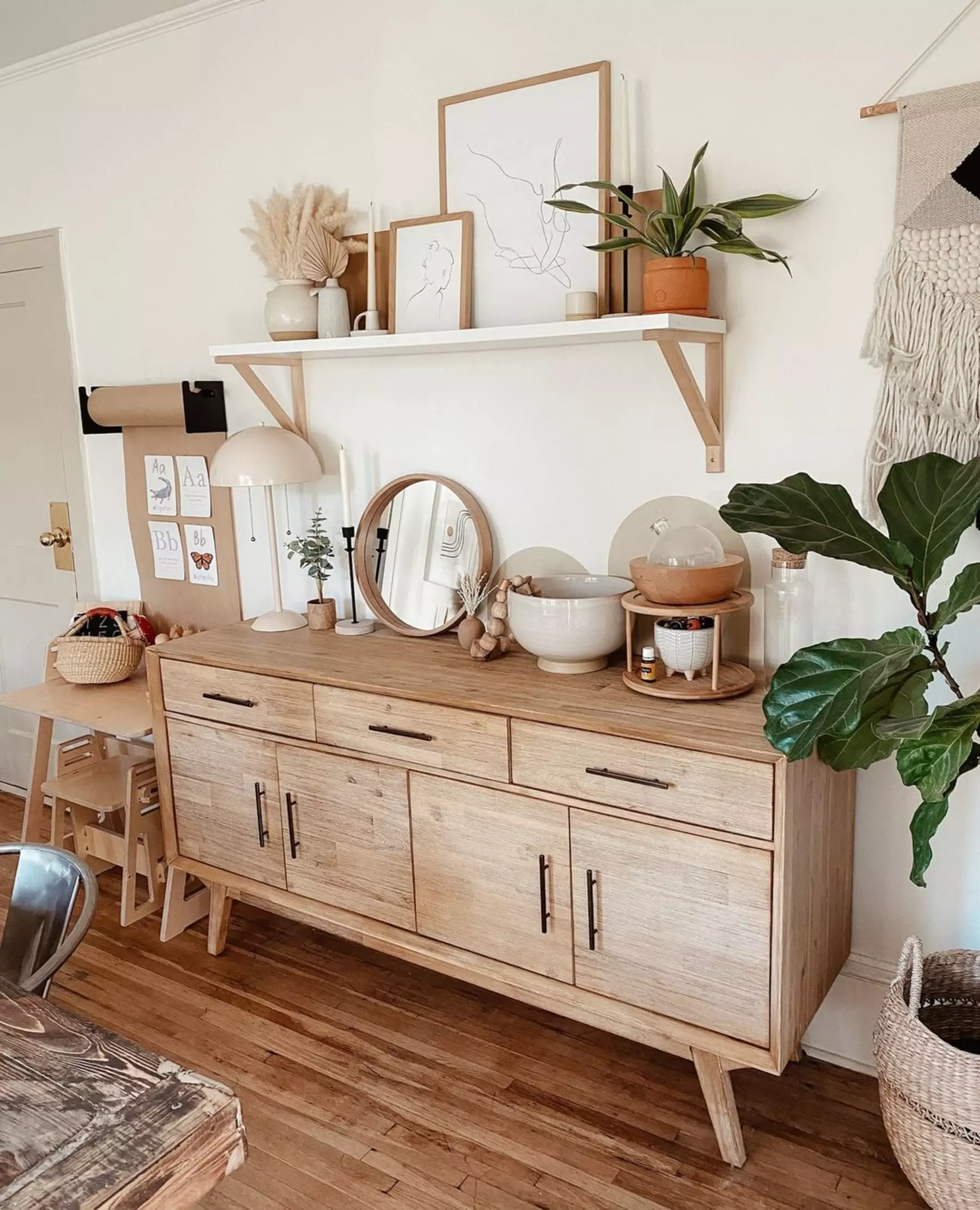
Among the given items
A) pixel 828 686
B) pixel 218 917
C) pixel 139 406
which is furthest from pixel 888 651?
pixel 139 406

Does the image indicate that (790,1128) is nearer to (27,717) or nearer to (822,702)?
(822,702)

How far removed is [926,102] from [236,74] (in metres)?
1.77

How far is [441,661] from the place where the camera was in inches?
91.2

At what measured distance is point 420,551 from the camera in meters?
2.57

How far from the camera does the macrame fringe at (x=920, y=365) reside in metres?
1.79

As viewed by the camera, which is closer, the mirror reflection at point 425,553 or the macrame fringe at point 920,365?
the macrame fringe at point 920,365

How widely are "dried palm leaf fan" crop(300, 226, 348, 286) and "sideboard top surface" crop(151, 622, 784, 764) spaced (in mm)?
894

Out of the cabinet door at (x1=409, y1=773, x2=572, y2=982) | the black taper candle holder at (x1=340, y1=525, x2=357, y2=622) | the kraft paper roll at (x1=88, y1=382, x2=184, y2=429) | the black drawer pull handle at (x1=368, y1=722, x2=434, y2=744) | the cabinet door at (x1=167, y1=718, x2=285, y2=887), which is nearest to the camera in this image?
the cabinet door at (x1=409, y1=773, x2=572, y2=982)

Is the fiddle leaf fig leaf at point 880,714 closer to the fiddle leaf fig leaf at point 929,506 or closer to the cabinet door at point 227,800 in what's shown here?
the fiddle leaf fig leaf at point 929,506

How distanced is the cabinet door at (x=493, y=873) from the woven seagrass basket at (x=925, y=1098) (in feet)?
1.97

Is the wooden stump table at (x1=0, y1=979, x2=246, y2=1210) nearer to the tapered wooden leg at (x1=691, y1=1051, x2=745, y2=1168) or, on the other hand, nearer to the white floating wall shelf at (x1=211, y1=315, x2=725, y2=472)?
the tapered wooden leg at (x1=691, y1=1051, x2=745, y2=1168)

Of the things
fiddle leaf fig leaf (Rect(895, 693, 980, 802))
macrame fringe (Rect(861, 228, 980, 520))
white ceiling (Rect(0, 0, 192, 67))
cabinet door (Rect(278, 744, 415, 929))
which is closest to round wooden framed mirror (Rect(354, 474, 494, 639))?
cabinet door (Rect(278, 744, 415, 929))

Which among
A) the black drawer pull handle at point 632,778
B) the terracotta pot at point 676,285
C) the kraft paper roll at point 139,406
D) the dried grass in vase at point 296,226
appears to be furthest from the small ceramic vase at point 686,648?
the kraft paper roll at point 139,406

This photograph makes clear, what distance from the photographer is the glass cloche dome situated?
1.97 metres
